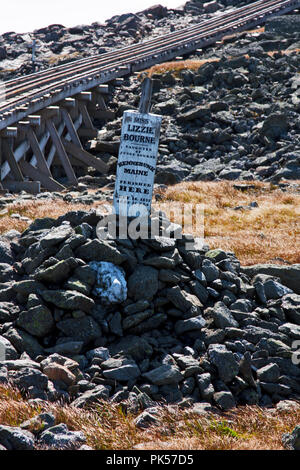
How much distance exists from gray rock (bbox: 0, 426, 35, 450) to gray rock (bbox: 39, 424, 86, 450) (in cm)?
14

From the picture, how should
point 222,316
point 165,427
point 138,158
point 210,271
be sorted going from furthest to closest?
point 138,158, point 210,271, point 222,316, point 165,427

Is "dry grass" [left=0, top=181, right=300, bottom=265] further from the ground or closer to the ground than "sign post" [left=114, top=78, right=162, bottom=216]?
closer to the ground

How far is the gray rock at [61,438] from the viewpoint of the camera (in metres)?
4.91

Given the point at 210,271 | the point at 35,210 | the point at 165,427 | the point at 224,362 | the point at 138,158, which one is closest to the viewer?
the point at 165,427

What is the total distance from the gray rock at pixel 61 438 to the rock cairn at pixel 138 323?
0.73m

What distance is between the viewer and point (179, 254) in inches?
345

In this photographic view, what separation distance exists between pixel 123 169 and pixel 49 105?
18004mm

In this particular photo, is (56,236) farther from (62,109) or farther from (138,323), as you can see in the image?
(62,109)

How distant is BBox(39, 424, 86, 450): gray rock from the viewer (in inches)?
193

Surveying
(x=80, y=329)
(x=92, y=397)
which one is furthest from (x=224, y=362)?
(x=80, y=329)

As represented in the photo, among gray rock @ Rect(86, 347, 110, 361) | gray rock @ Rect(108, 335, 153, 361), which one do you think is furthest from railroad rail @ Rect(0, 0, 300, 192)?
gray rock @ Rect(86, 347, 110, 361)

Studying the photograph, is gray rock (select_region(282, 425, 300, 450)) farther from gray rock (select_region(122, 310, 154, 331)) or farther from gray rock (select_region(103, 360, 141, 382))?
gray rock (select_region(122, 310, 154, 331))

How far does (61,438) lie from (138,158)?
587 centimetres

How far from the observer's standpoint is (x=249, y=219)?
49.7 ft
